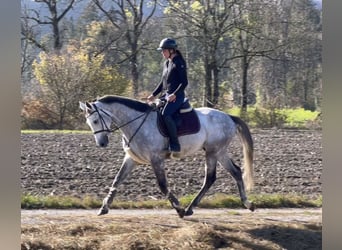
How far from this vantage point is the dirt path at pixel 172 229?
6516 millimetres

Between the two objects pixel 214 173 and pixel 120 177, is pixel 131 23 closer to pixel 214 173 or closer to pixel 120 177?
pixel 120 177

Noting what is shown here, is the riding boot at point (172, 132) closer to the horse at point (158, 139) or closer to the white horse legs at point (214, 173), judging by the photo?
the horse at point (158, 139)

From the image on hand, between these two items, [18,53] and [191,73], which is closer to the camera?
[18,53]

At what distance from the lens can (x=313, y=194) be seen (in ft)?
23.0

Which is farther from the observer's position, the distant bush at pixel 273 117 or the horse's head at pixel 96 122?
the distant bush at pixel 273 117

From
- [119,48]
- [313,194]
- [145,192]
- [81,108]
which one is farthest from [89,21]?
[313,194]

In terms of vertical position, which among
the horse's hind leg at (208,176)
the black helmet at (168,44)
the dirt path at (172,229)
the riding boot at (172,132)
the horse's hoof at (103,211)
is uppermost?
the black helmet at (168,44)

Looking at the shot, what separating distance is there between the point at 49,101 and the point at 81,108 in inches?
16.5

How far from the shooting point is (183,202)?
22.8ft

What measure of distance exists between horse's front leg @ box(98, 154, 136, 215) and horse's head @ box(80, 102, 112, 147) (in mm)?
333

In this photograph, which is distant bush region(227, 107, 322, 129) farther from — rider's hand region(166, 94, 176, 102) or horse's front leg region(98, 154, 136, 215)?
horse's front leg region(98, 154, 136, 215)

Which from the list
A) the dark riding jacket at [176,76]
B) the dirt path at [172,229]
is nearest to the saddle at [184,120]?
the dark riding jacket at [176,76]

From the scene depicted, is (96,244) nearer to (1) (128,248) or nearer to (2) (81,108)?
(1) (128,248)

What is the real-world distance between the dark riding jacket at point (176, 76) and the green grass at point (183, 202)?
110 cm
